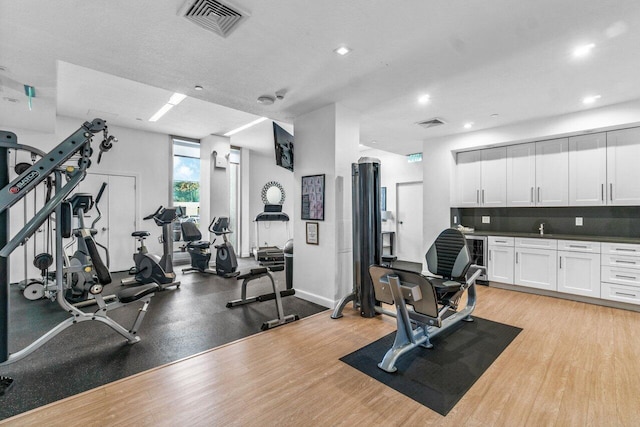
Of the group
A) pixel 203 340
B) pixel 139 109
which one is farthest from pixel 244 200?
pixel 203 340

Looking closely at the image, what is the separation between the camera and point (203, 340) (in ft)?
9.57

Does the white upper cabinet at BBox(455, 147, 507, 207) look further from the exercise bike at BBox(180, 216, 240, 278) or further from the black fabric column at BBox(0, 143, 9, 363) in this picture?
the black fabric column at BBox(0, 143, 9, 363)

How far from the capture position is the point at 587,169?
169 inches

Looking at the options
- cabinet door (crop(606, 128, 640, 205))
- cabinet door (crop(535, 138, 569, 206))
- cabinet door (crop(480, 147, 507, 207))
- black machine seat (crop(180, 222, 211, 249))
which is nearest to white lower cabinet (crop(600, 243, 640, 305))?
cabinet door (crop(606, 128, 640, 205))

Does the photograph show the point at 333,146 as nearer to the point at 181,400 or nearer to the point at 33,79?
the point at 181,400

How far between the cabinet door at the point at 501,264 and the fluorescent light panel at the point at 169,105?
18.2 feet

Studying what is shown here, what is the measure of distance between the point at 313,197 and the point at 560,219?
4152 mm

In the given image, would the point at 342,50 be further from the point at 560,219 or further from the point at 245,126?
the point at 560,219

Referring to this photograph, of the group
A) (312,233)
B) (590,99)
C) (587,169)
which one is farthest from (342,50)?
(587,169)

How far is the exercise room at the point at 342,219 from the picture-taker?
2.07 meters

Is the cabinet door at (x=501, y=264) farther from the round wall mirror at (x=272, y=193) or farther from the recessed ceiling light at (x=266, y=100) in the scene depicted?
the round wall mirror at (x=272, y=193)

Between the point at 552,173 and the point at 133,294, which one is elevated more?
the point at 552,173

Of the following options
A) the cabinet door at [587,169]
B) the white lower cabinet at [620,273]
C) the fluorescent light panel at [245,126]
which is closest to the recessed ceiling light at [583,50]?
the cabinet door at [587,169]

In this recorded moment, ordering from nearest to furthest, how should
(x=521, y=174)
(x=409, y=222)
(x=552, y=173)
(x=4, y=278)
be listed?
(x=4, y=278)
(x=552, y=173)
(x=521, y=174)
(x=409, y=222)
